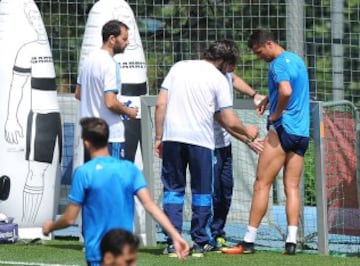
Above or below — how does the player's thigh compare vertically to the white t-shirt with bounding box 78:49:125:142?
below

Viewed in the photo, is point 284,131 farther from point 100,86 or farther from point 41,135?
point 41,135

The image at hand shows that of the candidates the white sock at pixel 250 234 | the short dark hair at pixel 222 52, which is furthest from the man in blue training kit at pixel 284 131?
the short dark hair at pixel 222 52

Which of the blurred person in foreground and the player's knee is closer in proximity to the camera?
the blurred person in foreground

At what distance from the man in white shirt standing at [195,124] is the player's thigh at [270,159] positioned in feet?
0.84

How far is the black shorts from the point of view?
1252 centimetres

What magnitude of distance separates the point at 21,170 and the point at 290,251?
2.92 metres

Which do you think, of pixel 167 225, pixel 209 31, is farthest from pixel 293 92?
pixel 167 225

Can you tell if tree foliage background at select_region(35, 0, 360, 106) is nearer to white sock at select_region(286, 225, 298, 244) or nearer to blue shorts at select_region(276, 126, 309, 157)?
blue shorts at select_region(276, 126, 309, 157)

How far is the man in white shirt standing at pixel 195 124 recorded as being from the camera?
34.9ft

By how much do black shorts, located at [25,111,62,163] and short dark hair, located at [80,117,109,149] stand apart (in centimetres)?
527

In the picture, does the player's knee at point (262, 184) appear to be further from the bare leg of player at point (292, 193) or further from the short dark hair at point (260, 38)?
the short dark hair at point (260, 38)

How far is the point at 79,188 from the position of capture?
285 inches

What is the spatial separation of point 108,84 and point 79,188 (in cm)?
374

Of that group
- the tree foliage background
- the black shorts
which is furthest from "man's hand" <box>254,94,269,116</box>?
the black shorts
